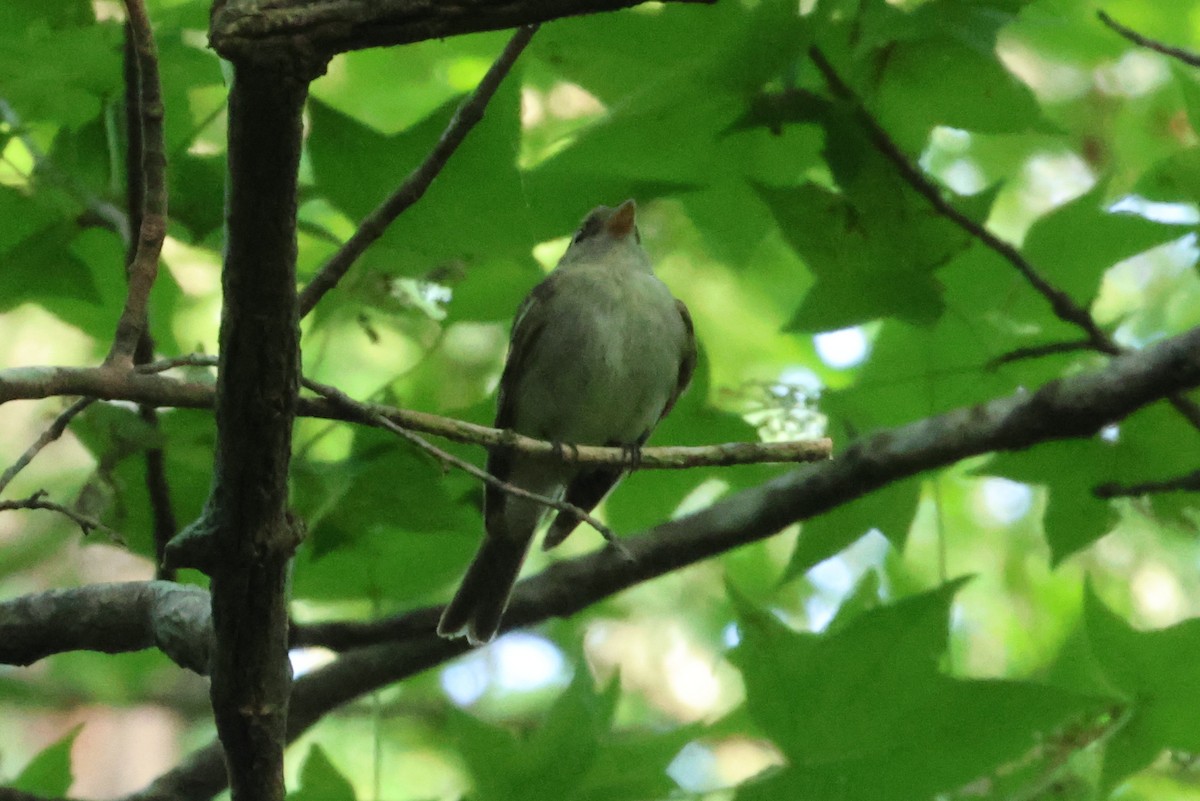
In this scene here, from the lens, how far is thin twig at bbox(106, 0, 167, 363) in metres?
2.16

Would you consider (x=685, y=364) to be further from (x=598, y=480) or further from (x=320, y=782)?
(x=320, y=782)

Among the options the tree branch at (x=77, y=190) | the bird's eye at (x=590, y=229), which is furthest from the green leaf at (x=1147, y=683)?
the bird's eye at (x=590, y=229)

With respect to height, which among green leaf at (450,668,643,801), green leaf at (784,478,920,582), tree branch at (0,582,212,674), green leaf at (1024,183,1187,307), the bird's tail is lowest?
green leaf at (450,668,643,801)

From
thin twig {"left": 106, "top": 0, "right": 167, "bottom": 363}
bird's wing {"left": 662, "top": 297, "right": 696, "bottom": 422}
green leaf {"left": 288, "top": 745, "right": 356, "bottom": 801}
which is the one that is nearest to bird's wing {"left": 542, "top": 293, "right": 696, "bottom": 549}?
bird's wing {"left": 662, "top": 297, "right": 696, "bottom": 422}

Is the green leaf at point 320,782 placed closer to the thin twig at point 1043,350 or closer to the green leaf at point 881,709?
the green leaf at point 881,709

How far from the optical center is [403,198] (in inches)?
91.4

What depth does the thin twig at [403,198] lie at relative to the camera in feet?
7.43

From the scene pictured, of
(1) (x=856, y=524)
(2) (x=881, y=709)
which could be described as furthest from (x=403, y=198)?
(1) (x=856, y=524)

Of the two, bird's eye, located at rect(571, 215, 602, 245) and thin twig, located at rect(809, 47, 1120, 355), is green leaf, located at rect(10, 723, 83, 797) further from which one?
bird's eye, located at rect(571, 215, 602, 245)

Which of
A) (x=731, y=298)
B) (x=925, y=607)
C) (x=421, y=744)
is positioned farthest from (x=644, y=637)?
(x=925, y=607)

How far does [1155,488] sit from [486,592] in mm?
2042

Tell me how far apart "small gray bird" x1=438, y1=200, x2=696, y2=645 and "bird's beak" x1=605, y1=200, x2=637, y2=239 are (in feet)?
0.73

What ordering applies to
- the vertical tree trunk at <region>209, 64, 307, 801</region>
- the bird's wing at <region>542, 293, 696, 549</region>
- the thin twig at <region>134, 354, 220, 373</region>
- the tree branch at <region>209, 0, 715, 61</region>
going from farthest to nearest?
the bird's wing at <region>542, 293, 696, 549</region> → the thin twig at <region>134, 354, 220, 373</region> → the vertical tree trunk at <region>209, 64, 307, 801</region> → the tree branch at <region>209, 0, 715, 61</region>

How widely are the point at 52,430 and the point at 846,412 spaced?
7.15ft
